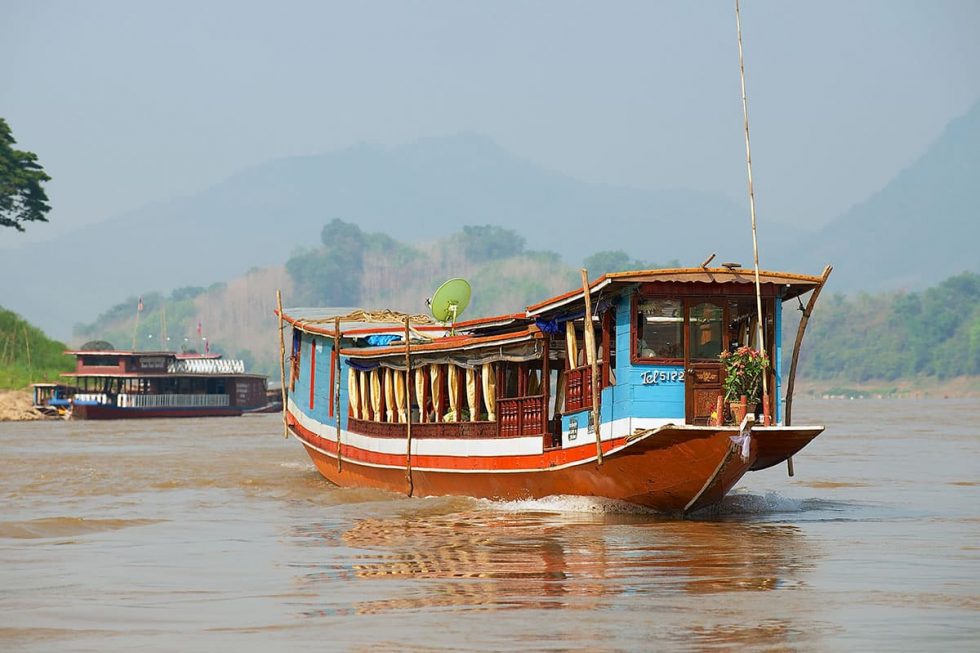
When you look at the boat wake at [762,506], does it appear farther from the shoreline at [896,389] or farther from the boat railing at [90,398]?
the shoreline at [896,389]

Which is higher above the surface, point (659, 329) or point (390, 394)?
point (659, 329)

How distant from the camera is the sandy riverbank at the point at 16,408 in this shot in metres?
71.7

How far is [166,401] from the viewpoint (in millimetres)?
75562

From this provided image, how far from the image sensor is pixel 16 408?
7275 centimetres

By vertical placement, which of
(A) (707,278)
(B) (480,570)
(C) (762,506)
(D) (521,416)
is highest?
(A) (707,278)

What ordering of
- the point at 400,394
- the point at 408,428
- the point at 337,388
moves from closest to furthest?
the point at 408,428
the point at 400,394
the point at 337,388

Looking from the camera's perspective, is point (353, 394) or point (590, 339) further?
point (353, 394)

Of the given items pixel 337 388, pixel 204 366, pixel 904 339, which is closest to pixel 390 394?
pixel 337 388

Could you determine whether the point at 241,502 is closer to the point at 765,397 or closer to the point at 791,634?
the point at 765,397

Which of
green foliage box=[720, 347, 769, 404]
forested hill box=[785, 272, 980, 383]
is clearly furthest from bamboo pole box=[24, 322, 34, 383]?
forested hill box=[785, 272, 980, 383]

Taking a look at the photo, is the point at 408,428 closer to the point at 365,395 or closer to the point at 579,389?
the point at 365,395

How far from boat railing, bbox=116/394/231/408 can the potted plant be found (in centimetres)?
6051

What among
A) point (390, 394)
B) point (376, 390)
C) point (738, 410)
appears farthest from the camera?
point (376, 390)

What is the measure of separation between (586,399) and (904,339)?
17601 centimetres
